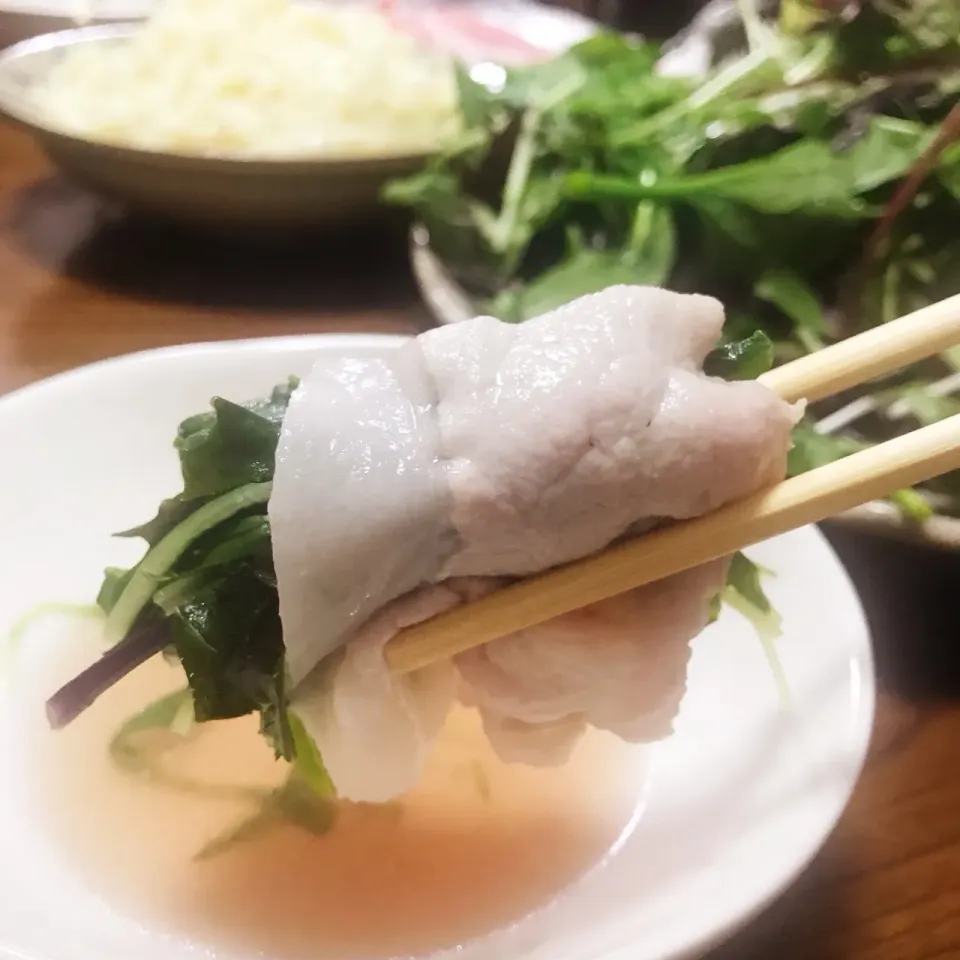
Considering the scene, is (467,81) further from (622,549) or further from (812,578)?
(622,549)

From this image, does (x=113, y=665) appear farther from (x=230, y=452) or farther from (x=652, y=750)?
(x=652, y=750)

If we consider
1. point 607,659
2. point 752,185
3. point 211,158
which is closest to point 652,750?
point 607,659

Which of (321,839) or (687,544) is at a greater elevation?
(687,544)

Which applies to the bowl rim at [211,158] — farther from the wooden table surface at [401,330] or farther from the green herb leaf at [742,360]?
the green herb leaf at [742,360]

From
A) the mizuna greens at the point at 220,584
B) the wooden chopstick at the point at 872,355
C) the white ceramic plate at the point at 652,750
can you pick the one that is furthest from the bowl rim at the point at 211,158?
the wooden chopstick at the point at 872,355

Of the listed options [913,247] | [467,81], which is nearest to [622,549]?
[913,247]

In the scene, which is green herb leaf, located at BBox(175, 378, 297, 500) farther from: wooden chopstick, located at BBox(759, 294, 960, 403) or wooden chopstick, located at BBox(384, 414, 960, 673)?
wooden chopstick, located at BBox(759, 294, 960, 403)
